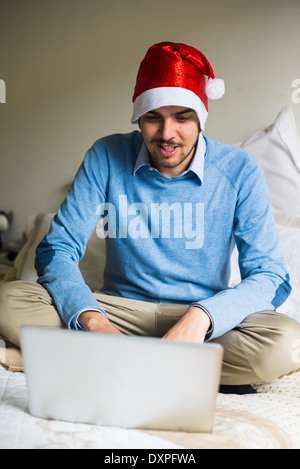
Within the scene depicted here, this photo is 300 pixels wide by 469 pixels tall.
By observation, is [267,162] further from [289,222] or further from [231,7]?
[231,7]

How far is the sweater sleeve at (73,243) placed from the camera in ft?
4.08

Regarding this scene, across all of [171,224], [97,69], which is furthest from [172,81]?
[97,69]

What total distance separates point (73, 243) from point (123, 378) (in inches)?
26.4

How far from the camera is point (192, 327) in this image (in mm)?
1104

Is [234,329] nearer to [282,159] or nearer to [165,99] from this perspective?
[165,99]

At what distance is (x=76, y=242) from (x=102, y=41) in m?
1.34

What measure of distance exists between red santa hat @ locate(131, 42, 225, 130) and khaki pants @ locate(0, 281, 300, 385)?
1.81 ft

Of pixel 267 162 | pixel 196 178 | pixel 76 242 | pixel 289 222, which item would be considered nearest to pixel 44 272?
pixel 76 242

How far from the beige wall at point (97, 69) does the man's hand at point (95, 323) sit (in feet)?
4.34

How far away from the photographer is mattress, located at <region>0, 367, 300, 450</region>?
0.82m

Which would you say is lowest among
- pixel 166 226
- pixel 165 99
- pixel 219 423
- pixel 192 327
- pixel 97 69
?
pixel 219 423

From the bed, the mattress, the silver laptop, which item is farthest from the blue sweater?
the silver laptop

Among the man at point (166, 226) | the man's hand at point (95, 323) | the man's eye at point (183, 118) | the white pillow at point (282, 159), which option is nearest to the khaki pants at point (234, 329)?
the man at point (166, 226)

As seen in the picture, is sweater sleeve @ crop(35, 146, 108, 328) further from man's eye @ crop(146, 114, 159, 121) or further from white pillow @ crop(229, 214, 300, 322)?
white pillow @ crop(229, 214, 300, 322)
